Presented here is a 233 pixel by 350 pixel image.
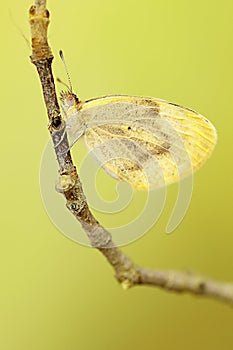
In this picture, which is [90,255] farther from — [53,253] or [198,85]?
[198,85]

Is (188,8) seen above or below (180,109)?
above

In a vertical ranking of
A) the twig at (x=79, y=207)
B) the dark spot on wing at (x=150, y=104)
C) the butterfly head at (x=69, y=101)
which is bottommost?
the twig at (x=79, y=207)

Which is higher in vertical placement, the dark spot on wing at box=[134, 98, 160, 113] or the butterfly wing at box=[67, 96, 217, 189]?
the dark spot on wing at box=[134, 98, 160, 113]

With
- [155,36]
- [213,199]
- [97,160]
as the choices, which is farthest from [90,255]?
[97,160]

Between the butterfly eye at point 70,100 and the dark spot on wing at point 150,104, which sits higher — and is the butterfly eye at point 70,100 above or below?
above

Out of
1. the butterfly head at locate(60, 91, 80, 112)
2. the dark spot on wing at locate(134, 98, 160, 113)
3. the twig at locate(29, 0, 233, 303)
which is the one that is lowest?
the twig at locate(29, 0, 233, 303)
